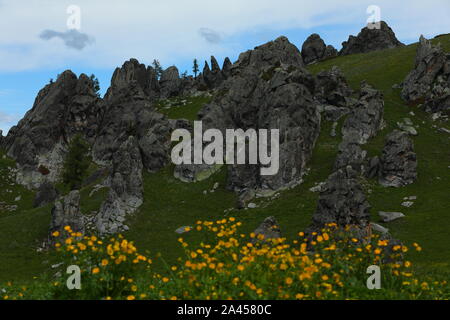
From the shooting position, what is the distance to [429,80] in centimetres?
8906

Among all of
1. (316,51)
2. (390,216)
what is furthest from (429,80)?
(316,51)

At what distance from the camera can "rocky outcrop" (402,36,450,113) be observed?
85.1m

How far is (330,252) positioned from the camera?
14.9 meters

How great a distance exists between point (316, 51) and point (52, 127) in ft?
296

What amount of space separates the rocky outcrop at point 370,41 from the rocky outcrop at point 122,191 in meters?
103

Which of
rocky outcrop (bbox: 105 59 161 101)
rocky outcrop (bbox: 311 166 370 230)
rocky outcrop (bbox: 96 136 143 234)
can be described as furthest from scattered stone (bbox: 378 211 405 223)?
rocky outcrop (bbox: 105 59 161 101)

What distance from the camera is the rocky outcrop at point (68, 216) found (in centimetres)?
5934

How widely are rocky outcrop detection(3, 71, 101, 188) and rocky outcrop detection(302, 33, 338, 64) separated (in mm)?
75376

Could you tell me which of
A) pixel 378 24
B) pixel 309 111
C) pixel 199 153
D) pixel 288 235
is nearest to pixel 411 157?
pixel 309 111

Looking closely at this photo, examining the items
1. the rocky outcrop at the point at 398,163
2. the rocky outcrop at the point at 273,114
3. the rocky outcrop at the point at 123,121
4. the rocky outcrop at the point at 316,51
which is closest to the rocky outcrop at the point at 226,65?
the rocky outcrop at the point at 316,51

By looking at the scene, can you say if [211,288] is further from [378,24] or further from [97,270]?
[378,24]

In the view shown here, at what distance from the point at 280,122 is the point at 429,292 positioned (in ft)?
182

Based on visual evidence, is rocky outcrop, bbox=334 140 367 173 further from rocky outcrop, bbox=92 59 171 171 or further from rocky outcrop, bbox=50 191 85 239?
rocky outcrop, bbox=50 191 85 239

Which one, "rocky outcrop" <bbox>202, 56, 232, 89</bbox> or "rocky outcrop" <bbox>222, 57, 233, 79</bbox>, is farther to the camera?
"rocky outcrop" <bbox>222, 57, 233, 79</bbox>
